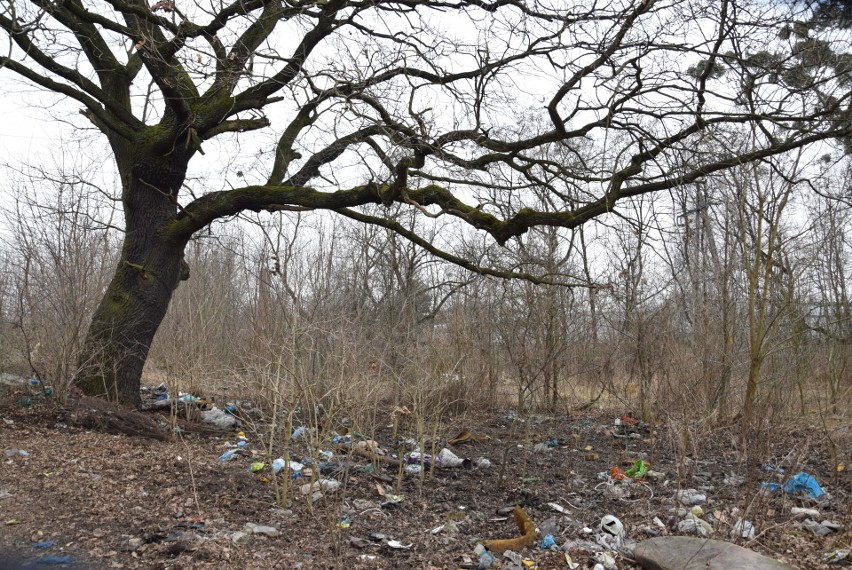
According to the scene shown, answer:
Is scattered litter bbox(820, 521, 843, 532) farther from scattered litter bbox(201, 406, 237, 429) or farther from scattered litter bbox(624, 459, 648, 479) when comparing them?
scattered litter bbox(201, 406, 237, 429)

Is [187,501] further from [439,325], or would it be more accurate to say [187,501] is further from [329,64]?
[439,325]

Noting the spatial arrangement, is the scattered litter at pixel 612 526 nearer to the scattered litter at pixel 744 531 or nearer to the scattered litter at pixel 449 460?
the scattered litter at pixel 744 531

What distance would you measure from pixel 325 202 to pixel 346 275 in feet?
26.7

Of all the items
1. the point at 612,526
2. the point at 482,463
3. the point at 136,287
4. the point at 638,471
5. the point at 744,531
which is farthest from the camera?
the point at 136,287

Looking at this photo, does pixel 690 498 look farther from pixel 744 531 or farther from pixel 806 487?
pixel 806 487

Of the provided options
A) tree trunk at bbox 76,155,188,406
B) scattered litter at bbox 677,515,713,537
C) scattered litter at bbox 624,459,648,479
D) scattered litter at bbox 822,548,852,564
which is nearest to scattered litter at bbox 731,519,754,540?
scattered litter at bbox 677,515,713,537

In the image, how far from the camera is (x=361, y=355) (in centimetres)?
699

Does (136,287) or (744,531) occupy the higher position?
(136,287)

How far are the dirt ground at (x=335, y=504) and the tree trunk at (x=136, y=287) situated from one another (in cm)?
81

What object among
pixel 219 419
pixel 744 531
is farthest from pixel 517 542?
pixel 219 419

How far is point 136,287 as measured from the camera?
27.2 ft

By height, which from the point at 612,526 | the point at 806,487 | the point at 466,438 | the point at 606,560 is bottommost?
the point at 606,560

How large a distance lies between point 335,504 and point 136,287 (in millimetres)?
4436

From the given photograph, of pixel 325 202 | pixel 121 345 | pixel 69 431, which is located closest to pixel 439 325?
pixel 325 202
